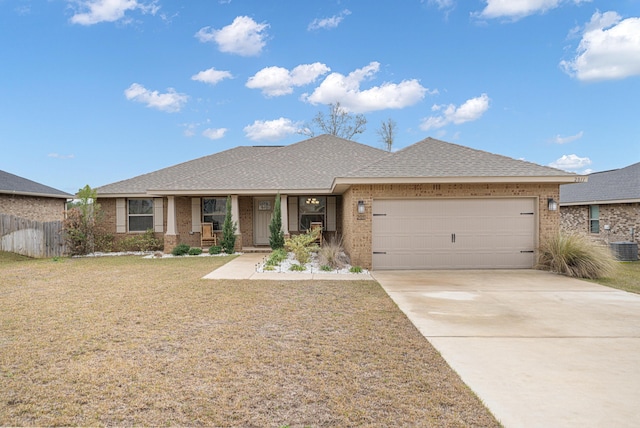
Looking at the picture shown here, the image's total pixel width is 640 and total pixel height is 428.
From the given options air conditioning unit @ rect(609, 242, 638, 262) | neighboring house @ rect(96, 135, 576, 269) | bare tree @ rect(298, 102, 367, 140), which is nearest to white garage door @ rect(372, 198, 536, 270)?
neighboring house @ rect(96, 135, 576, 269)

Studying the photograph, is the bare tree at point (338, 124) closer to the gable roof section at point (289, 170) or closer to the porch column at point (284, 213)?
the gable roof section at point (289, 170)

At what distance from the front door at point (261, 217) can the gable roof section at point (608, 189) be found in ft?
47.3

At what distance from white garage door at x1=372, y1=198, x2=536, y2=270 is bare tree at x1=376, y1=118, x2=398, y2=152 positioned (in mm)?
20902

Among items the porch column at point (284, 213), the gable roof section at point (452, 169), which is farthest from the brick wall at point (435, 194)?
the porch column at point (284, 213)

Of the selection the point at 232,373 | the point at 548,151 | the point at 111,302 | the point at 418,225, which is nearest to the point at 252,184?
the point at 418,225

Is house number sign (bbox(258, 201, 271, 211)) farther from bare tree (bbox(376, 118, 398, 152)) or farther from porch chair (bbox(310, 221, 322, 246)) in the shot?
A: bare tree (bbox(376, 118, 398, 152))

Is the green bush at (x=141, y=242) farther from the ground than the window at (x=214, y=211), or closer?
closer

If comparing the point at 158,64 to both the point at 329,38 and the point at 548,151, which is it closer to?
the point at 329,38

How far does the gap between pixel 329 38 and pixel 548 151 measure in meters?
12.8

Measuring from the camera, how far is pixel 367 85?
2384cm

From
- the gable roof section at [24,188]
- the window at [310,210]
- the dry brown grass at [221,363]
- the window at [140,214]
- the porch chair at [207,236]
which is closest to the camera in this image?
the dry brown grass at [221,363]

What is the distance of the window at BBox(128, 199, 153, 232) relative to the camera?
16172mm

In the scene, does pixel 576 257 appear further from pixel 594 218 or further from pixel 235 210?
pixel 235 210

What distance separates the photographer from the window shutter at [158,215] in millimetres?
16125
